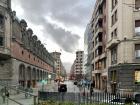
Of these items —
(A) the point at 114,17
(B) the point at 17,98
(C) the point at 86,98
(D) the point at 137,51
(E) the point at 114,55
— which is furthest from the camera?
(E) the point at 114,55

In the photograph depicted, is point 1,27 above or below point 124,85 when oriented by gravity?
above

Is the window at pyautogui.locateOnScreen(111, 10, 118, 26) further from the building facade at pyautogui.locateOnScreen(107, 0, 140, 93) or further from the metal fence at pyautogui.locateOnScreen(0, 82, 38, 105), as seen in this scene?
the metal fence at pyautogui.locateOnScreen(0, 82, 38, 105)

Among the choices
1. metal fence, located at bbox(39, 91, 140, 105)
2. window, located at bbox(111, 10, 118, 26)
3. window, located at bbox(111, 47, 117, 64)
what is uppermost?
window, located at bbox(111, 10, 118, 26)

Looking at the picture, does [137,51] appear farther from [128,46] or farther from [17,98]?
[17,98]

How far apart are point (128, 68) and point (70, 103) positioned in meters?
30.1

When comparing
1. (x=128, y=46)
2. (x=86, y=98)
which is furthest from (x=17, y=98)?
(x=128, y=46)

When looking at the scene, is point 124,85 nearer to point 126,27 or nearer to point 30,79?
point 126,27

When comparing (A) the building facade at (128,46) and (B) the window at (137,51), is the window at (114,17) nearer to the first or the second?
(A) the building facade at (128,46)

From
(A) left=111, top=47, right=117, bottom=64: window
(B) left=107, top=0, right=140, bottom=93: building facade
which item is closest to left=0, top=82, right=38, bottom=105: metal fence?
(B) left=107, top=0, right=140, bottom=93: building facade

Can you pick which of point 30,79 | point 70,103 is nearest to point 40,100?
point 70,103

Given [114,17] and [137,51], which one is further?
[114,17]

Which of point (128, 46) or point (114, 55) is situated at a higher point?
point (128, 46)

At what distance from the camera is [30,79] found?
97.8m

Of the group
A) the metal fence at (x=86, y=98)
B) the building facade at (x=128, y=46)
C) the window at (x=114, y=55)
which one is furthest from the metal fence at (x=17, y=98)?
the window at (x=114, y=55)
